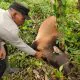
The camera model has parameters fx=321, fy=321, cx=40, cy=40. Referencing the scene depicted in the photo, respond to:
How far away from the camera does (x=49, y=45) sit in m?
6.10

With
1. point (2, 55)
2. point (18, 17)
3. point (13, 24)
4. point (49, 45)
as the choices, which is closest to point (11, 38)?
point (13, 24)

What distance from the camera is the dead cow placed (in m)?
5.65

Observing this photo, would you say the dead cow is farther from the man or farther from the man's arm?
the man's arm

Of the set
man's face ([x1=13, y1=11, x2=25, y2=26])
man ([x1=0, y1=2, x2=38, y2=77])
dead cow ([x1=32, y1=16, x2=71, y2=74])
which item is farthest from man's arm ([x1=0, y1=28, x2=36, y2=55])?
dead cow ([x1=32, y1=16, x2=71, y2=74])

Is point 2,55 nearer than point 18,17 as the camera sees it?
No

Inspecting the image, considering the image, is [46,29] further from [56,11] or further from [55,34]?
[56,11]

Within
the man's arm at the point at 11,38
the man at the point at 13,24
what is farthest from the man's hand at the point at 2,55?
the man's arm at the point at 11,38

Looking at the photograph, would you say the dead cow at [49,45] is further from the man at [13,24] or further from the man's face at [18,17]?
the man's face at [18,17]

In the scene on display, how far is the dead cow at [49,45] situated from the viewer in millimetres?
5652

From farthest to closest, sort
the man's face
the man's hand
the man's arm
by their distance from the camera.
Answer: the man's hand < the man's face < the man's arm

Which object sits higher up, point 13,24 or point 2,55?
point 13,24

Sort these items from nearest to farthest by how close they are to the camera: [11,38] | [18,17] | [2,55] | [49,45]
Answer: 1. [11,38]
2. [18,17]
3. [2,55]
4. [49,45]

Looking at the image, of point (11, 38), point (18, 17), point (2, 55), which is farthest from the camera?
point (2, 55)

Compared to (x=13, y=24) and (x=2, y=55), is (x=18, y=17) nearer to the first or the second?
(x=13, y=24)
